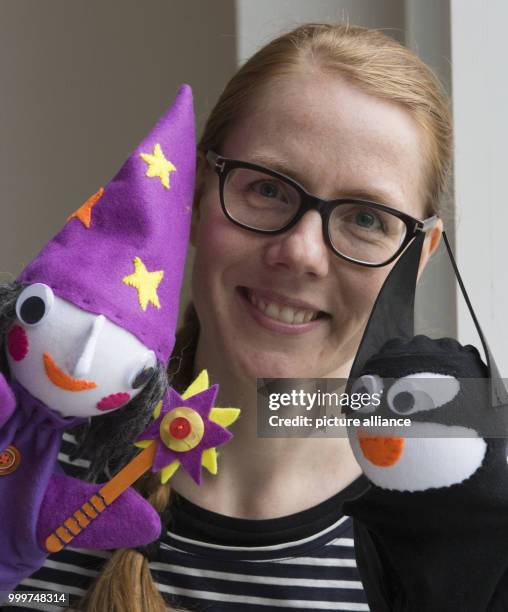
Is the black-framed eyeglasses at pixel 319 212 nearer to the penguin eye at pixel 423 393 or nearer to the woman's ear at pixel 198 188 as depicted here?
the woman's ear at pixel 198 188

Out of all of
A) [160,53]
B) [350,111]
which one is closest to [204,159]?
[350,111]

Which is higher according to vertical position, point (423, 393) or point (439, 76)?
point (439, 76)

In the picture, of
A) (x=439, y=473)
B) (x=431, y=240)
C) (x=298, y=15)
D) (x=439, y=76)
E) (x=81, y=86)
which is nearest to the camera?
(x=439, y=473)

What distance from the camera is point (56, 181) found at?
153cm

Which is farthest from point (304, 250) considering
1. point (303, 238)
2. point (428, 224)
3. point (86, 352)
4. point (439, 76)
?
point (439, 76)

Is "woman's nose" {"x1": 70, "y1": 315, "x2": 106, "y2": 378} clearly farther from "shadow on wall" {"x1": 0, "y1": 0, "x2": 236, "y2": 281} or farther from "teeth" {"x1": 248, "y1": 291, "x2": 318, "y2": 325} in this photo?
"shadow on wall" {"x1": 0, "y1": 0, "x2": 236, "y2": 281}

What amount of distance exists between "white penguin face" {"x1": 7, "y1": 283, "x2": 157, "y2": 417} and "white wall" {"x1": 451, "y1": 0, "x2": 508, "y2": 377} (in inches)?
23.1

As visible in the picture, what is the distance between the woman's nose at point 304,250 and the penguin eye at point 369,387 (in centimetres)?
18

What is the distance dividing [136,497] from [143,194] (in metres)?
0.21

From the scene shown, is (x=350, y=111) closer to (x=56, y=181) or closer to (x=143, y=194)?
(x=143, y=194)

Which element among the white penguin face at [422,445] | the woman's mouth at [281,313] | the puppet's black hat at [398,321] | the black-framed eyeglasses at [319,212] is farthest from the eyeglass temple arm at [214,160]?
the white penguin face at [422,445]

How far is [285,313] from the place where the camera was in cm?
78

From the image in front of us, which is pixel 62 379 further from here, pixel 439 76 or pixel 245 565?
pixel 439 76

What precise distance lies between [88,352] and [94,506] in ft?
0.37
